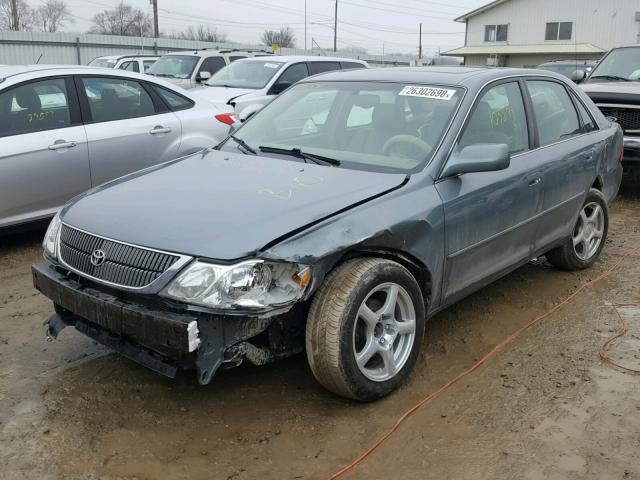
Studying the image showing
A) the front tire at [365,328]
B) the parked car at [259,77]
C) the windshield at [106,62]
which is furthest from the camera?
the windshield at [106,62]

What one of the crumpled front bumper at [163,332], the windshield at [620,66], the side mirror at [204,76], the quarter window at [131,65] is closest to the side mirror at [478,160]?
the crumpled front bumper at [163,332]

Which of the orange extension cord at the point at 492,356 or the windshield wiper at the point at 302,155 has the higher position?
the windshield wiper at the point at 302,155

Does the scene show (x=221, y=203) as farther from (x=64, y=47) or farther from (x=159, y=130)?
(x=64, y=47)

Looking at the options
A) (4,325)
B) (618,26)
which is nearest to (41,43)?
(4,325)

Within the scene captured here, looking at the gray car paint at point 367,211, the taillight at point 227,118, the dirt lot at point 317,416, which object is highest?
the taillight at point 227,118

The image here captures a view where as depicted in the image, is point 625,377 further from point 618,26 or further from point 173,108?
point 618,26

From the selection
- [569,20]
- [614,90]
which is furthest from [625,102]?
[569,20]

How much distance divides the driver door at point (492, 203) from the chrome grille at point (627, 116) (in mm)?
4496

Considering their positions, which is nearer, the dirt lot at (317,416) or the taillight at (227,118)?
the dirt lot at (317,416)

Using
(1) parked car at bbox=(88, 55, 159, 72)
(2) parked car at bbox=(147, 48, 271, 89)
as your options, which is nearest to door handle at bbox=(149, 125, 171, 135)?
(2) parked car at bbox=(147, 48, 271, 89)

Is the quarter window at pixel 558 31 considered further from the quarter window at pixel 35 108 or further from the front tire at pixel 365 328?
the front tire at pixel 365 328

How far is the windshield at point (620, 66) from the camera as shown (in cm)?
940

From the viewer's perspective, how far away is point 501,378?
11.9 feet

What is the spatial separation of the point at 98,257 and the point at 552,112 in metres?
3.40
